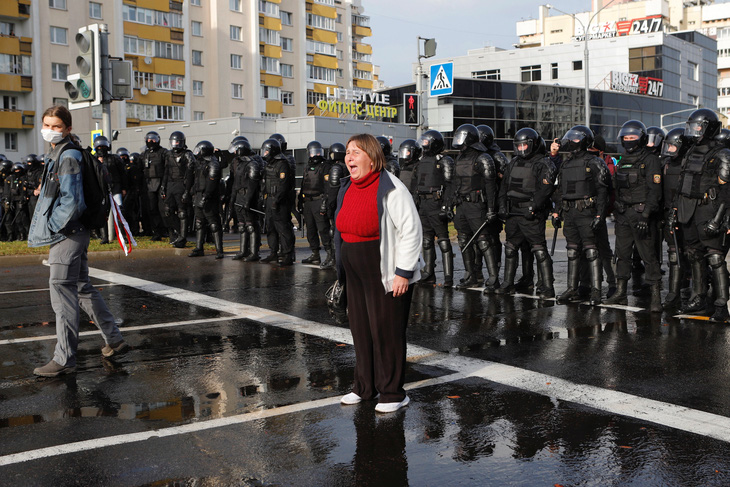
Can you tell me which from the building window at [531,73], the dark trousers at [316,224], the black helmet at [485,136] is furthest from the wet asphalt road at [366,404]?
the building window at [531,73]

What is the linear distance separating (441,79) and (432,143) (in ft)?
57.9

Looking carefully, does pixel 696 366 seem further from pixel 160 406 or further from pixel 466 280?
pixel 466 280

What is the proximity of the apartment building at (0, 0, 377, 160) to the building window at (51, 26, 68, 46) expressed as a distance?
0.21 feet

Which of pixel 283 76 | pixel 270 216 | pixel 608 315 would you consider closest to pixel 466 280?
pixel 608 315

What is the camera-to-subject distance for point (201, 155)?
15.1m

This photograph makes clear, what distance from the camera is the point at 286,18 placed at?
241 feet

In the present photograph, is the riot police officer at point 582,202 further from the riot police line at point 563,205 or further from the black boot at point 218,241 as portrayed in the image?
the black boot at point 218,241

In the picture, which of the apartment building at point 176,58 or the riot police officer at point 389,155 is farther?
the apartment building at point 176,58

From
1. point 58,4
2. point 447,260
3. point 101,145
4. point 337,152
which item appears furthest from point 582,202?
point 58,4

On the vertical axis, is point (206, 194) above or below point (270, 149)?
below

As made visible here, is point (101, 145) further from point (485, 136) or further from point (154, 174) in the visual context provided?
point (485, 136)

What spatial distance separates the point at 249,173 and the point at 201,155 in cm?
126

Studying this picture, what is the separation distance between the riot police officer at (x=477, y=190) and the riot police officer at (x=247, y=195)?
4.89 metres

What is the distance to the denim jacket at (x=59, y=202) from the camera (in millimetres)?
6004
